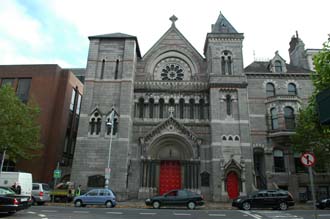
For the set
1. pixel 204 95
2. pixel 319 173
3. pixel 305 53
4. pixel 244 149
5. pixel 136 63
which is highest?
pixel 305 53

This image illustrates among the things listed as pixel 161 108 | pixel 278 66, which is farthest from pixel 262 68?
pixel 161 108

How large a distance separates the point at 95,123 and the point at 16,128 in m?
7.45

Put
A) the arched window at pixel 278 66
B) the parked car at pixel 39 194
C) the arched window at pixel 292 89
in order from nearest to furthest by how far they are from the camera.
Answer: the parked car at pixel 39 194
the arched window at pixel 292 89
the arched window at pixel 278 66

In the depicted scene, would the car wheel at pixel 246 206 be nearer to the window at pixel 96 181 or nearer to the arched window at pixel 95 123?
the window at pixel 96 181

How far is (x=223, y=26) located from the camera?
33719 millimetres

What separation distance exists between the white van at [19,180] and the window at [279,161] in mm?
24205

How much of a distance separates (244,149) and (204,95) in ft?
24.7

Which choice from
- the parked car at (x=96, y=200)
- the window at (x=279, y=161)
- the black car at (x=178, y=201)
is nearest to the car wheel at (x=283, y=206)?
the black car at (x=178, y=201)

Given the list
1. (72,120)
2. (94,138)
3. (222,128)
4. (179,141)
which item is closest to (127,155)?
(94,138)

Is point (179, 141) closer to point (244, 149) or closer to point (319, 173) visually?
point (244, 149)

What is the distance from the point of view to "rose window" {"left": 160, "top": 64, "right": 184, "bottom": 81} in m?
32.0

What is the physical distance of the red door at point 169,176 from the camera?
2745cm

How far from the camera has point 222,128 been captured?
28000 millimetres

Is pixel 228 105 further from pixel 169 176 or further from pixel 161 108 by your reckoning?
pixel 169 176
